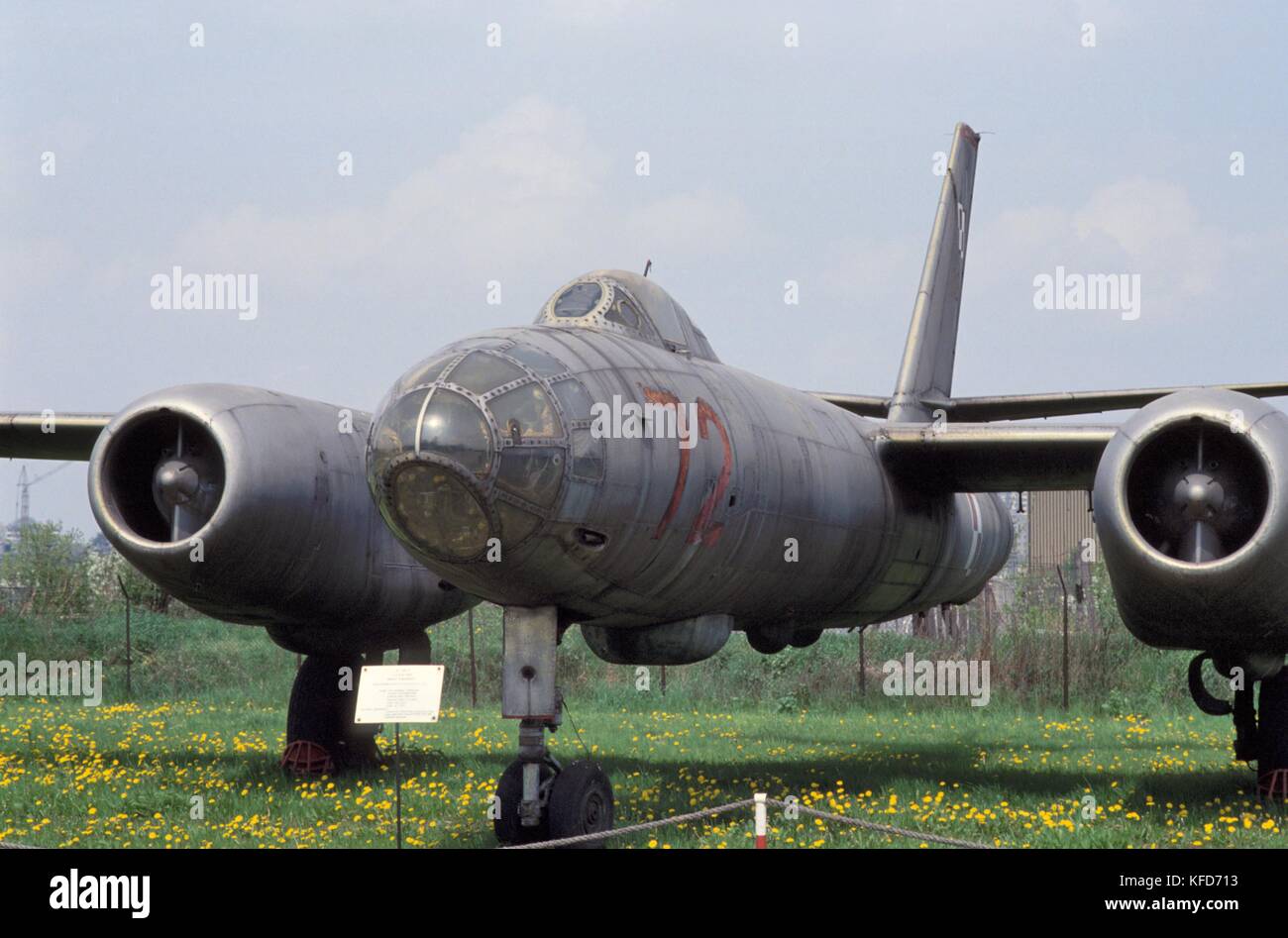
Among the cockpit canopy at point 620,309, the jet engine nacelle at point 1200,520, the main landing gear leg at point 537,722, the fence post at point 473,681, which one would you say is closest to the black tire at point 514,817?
the main landing gear leg at point 537,722

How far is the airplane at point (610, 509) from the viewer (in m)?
7.11

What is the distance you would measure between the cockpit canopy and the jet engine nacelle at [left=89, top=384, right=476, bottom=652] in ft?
7.37

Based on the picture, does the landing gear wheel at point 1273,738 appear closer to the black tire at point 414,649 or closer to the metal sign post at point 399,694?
the metal sign post at point 399,694

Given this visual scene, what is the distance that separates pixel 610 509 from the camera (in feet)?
24.1

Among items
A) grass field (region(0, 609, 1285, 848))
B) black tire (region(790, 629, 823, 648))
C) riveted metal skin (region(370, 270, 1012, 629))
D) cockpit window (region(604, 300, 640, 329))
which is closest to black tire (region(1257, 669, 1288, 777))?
grass field (region(0, 609, 1285, 848))

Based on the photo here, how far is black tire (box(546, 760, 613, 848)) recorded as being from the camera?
7832mm

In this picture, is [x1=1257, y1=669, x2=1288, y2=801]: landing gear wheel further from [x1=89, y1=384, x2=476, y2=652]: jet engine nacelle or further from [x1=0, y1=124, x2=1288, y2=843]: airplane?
[x1=89, y1=384, x2=476, y2=652]: jet engine nacelle

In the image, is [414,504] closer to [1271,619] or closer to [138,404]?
[138,404]

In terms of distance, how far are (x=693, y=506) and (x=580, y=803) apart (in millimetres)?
1934

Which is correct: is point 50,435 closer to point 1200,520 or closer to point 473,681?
point 1200,520

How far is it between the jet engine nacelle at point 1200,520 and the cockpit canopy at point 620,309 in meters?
3.05

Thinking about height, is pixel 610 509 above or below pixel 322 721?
above

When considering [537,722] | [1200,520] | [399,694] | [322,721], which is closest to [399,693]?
[399,694]
